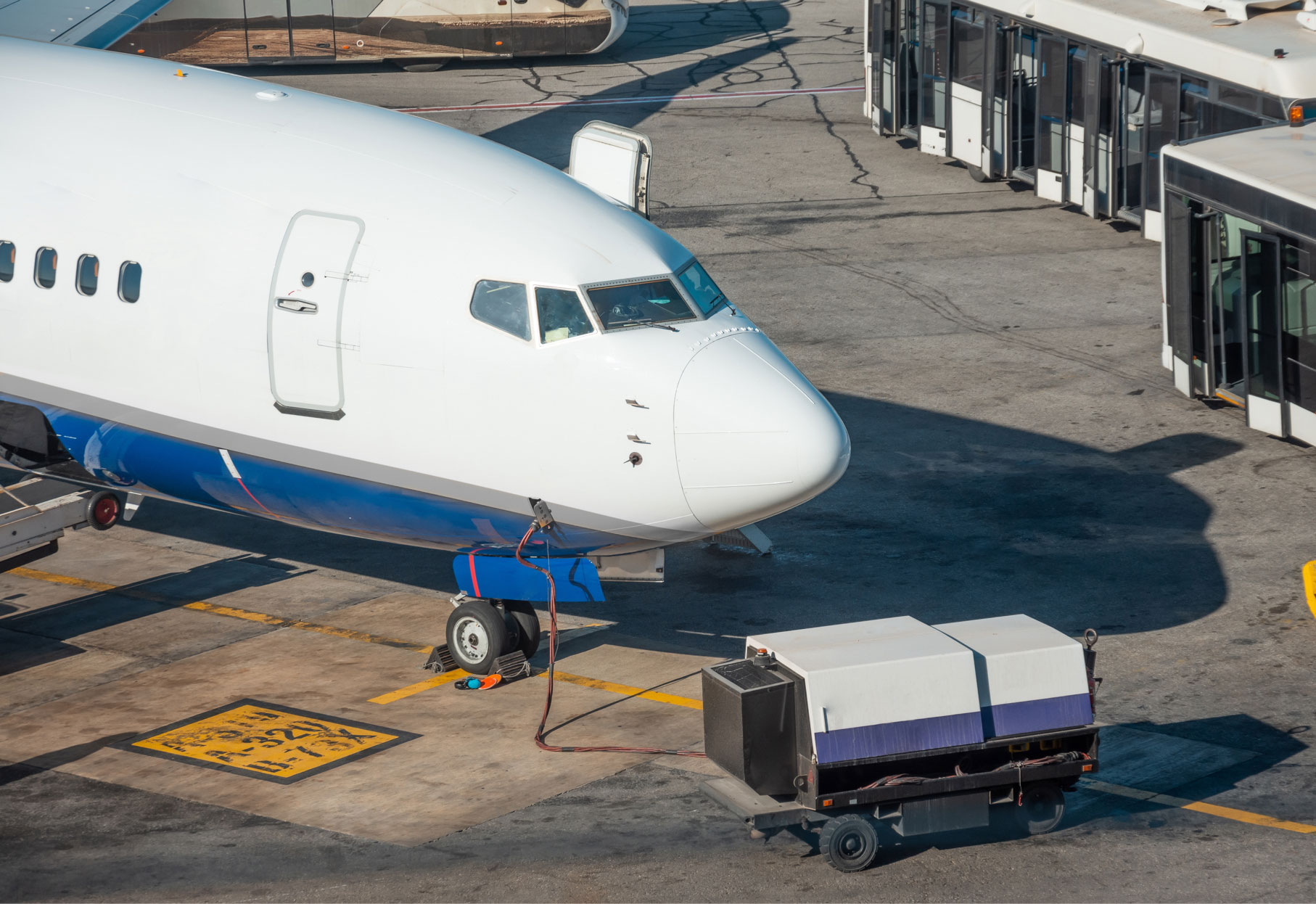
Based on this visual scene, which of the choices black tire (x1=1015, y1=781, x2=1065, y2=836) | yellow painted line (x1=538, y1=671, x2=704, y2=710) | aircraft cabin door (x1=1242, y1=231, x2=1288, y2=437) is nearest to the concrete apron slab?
yellow painted line (x1=538, y1=671, x2=704, y2=710)

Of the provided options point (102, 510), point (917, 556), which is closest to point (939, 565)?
point (917, 556)

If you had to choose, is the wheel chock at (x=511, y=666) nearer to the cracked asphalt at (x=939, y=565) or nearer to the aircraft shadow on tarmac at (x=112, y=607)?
the cracked asphalt at (x=939, y=565)

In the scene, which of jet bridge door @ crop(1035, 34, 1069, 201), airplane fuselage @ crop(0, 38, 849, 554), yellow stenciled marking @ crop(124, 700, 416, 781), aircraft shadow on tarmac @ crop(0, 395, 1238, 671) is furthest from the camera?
jet bridge door @ crop(1035, 34, 1069, 201)

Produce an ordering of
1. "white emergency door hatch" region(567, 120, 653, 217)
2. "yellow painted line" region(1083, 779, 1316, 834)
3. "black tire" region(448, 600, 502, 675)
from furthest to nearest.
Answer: "white emergency door hatch" region(567, 120, 653, 217) < "black tire" region(448, 600, 502, 675) < "yellow painted line" region(1083, 779, 1316, 834)

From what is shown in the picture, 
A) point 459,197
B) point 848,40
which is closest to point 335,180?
point 459,197

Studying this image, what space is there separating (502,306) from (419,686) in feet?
14.4

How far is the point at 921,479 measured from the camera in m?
23.4

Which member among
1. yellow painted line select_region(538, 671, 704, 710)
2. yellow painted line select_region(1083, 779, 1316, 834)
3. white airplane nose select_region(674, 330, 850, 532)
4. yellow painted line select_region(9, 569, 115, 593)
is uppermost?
white airplane nose select_region(674, 330, 850, 532)

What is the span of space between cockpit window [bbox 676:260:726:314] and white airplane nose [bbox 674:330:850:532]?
2.27 ft

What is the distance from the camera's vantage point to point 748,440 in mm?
15570

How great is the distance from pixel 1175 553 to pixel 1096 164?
15.9 m

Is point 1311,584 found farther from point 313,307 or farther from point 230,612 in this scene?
point 230,612

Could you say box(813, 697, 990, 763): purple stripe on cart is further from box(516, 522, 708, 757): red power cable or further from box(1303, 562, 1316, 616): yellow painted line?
box(1303, 562, 1316, 616): yellow painted line

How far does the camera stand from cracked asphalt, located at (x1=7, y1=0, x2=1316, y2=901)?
13.9 metres
